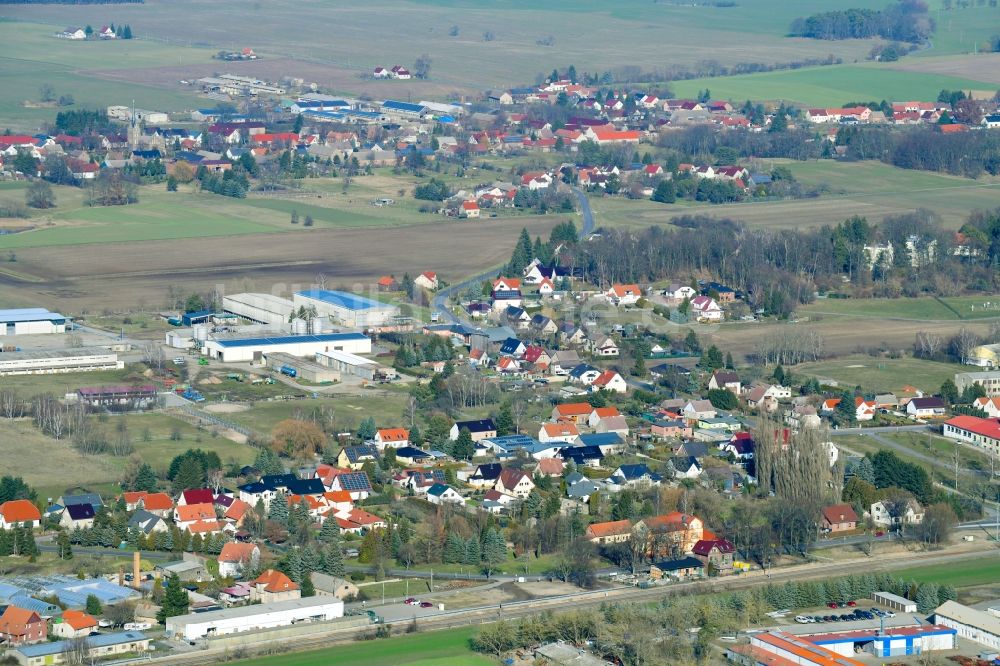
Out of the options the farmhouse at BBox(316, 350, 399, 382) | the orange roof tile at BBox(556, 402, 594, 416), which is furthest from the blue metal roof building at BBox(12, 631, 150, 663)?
the farmhouse at BBox(316, 350, 399, 382)

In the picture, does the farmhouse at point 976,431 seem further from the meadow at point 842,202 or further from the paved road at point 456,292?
the meadow at point 842,202

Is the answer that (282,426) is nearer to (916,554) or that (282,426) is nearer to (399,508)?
(399,508)

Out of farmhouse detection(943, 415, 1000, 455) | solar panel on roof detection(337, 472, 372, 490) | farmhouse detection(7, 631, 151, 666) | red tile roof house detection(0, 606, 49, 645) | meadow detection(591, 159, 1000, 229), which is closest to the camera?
farmhouse detection(7, 631, 151, 666)

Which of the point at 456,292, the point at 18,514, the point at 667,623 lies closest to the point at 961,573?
the point at 667,623

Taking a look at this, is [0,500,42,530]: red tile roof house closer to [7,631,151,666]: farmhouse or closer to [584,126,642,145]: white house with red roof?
[7,631,151,666]: farmhouse

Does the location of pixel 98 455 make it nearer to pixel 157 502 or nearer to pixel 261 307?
pixel 157 502

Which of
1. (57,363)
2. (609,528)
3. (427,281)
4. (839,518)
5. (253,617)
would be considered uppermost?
(253,617)
